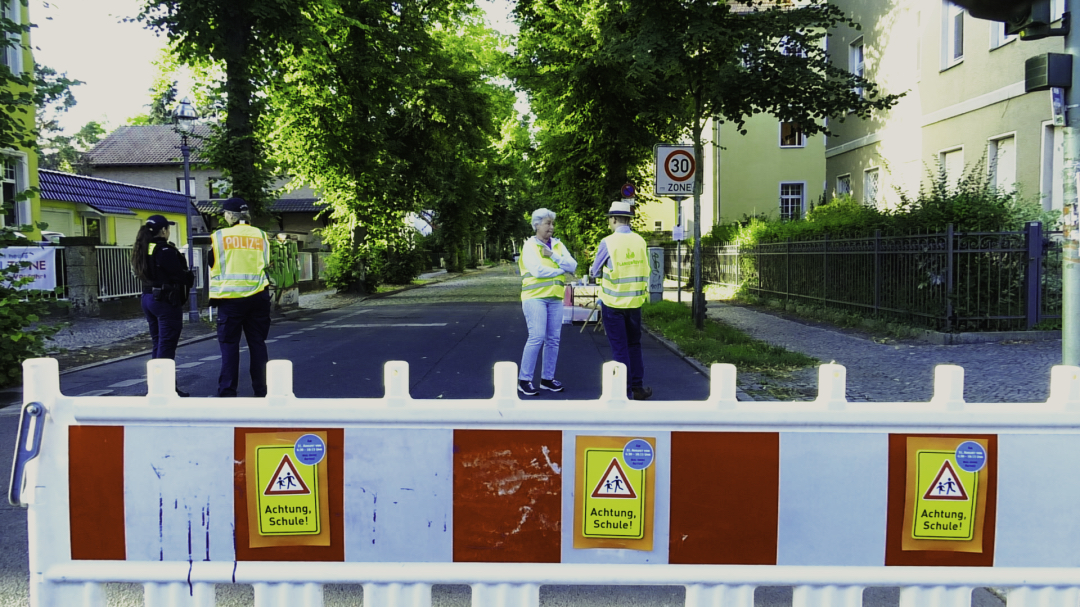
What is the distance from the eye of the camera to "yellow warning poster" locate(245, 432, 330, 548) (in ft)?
8.91

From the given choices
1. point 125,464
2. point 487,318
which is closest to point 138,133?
point 487,318

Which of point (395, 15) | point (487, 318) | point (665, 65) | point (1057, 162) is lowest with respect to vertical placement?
point (487, 318)

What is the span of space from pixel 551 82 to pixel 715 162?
19431 mm

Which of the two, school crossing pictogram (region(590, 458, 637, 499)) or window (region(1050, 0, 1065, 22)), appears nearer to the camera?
school crossing pictogram (region(590, 458, 637, 499))

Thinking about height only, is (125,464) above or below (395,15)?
below

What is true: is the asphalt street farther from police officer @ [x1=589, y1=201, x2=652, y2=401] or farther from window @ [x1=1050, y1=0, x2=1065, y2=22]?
window @ [x1=1050, y1=0, x2=1065, y2=22]

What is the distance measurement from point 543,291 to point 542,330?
392mm

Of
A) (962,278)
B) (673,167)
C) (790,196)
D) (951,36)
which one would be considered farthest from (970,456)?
(790,196)

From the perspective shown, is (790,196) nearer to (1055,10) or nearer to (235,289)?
(1055,10)

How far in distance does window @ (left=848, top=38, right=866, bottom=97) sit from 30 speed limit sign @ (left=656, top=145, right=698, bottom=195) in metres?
11.6

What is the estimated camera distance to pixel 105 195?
3369 centimetres

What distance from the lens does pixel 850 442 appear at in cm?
268

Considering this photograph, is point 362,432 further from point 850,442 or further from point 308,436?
point 850,442

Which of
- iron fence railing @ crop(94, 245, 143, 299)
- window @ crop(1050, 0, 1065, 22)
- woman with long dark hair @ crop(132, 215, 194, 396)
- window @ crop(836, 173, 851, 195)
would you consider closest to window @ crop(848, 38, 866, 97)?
window @ crop(836, 173, 851, 195)
